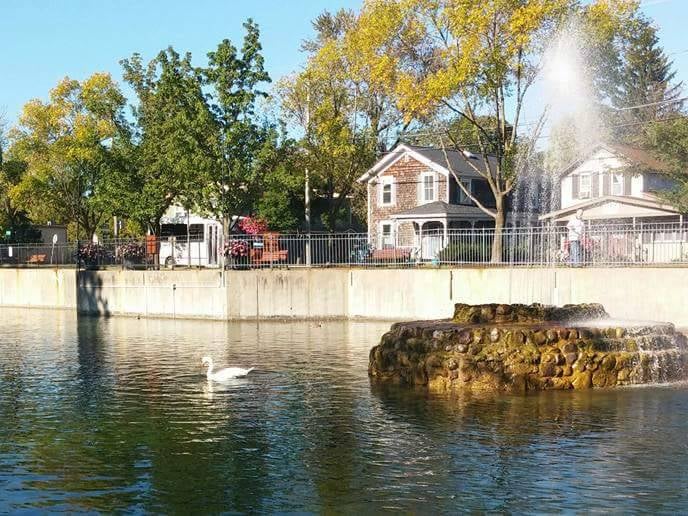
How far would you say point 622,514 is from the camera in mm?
12078

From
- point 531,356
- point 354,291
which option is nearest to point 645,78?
point 354,291

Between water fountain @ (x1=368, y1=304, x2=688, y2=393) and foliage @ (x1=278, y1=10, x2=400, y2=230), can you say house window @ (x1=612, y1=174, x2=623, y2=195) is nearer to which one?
foliage @ (x1=278, y1=10, x2=400, y2=230)

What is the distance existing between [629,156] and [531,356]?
123 feet

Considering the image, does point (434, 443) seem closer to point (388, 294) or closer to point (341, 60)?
point (388, 294)

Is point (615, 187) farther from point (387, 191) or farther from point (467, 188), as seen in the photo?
point (387, 191)

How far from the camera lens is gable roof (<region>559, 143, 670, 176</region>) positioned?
54428mm

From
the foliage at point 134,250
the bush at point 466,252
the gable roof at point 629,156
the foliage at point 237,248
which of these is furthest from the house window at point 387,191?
the bush at point 466,252

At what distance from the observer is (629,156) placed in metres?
55.5

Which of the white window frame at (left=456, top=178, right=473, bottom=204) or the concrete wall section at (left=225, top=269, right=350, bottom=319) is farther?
the white window frame at (left=456, top=178, right=473, bottom=204)

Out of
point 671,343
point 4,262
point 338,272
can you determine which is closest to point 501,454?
point 671,343

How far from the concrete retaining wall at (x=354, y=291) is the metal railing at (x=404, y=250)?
146 centimetres

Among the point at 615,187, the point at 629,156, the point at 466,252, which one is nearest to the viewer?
the point at 466,252

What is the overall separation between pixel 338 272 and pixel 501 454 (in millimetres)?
26742

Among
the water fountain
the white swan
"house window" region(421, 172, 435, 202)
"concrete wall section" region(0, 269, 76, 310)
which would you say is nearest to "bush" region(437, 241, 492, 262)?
the water fountain
